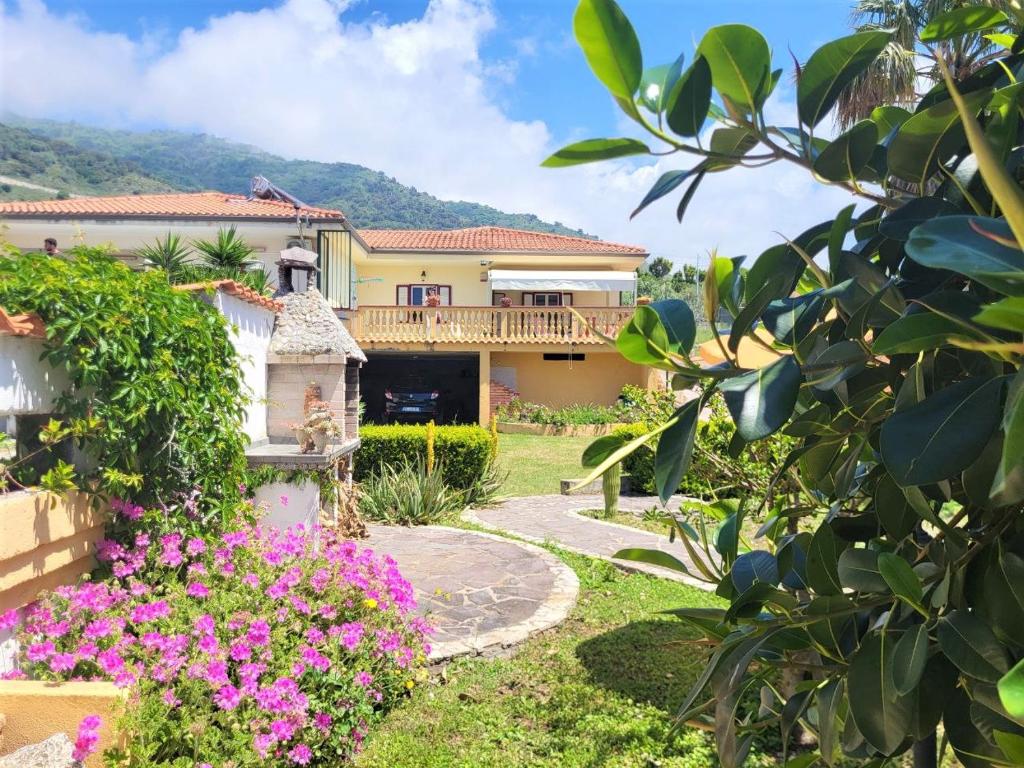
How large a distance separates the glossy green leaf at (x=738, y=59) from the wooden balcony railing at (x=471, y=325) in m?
22.3

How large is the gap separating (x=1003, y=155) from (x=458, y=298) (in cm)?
2742

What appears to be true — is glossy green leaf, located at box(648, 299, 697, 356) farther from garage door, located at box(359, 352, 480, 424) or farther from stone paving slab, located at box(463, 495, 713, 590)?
garage door, located at box(359, 352, 480, 424)

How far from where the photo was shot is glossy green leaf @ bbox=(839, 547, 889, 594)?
0.84 meters

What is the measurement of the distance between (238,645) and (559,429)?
18.6m

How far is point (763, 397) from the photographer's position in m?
0.82

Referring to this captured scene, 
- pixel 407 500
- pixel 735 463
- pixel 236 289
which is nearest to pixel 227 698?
pixel 735 463

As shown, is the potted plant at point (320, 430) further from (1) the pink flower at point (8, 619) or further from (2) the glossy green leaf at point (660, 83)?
(2) the glossy green leaf at point (660, 83)

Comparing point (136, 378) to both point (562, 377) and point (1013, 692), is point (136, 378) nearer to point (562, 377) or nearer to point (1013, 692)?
point (1013, 692)

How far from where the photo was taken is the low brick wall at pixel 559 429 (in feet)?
71.7

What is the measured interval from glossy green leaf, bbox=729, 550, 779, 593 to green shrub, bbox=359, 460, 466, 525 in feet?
29.4

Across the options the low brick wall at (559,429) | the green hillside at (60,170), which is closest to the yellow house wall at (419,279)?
the low brick wall at (559,429)

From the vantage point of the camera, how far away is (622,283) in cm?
2588

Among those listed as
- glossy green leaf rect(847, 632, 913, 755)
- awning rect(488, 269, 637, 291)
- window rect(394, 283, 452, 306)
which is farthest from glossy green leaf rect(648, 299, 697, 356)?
window rect(394, 283, 452, 306)

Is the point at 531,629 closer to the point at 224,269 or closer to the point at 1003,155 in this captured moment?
the point at 1003,155
